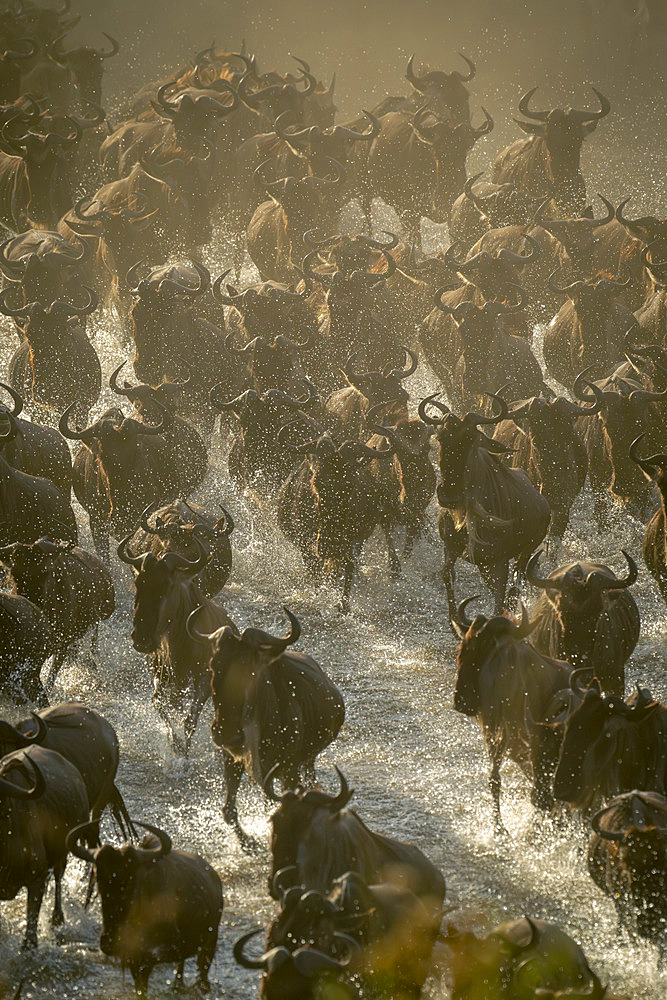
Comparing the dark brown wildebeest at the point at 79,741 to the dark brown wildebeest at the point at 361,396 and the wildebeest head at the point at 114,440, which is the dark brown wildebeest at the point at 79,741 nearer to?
the wildebeest head at the point at 114,440

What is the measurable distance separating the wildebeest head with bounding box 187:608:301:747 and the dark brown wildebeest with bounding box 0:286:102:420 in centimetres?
812

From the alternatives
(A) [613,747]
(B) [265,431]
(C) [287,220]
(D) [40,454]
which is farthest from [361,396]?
(A) [613,747]

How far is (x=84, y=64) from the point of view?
24.4 meters

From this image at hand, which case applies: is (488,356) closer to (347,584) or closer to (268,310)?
(268,310)

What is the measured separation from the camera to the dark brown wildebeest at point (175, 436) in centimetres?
1344

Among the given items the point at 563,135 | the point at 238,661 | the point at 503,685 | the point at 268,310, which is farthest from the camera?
the point at 563,135

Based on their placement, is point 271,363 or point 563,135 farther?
point 563,135

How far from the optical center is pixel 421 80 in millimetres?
22234

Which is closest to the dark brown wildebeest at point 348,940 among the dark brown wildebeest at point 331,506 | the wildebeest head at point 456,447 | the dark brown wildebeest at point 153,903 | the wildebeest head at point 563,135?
the dark brown wildebeest at point 153,903

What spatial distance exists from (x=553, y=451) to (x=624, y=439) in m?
0.97

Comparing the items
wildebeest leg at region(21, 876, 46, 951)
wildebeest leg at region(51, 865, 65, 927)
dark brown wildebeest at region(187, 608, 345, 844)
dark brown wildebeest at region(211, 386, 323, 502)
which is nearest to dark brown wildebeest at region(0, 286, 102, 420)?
dark brown wildebeest at region(211, 386, 323, 502)

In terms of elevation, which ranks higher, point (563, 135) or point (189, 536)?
point (563, 135)

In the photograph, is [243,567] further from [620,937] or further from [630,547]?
[620,937]

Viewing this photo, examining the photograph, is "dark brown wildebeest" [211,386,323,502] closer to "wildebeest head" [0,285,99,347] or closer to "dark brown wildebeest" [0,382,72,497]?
"dark brown wildebeest" [0,382,72,497]
